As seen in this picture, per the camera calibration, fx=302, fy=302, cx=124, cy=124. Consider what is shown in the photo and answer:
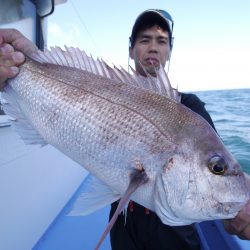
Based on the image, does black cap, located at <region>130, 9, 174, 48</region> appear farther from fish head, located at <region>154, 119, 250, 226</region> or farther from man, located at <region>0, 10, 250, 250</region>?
fish head, located at <region>154, 119, 250, 226</region>

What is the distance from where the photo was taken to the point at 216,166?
1.16m

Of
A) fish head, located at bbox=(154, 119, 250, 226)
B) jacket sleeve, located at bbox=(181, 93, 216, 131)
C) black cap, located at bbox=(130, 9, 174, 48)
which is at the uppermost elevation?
black cap, located at bbox=(130, 9, 174, 48)

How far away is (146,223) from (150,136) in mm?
787

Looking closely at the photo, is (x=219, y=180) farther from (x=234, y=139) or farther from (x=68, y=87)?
(x=234, y=139)

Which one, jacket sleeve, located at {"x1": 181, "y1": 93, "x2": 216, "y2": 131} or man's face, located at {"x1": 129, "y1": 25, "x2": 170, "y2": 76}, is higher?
man's face, located at {"x1": 129, "y1": 25, "x2": 170, "y2": 76}

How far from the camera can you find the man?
148 centimetres

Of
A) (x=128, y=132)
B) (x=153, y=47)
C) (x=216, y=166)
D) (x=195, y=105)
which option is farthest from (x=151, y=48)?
(x=216, y=166)

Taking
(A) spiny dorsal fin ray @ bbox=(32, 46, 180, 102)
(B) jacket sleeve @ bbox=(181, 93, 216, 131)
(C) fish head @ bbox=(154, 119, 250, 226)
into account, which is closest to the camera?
(C) fish head @ bbox=(154, 119, 250, 226)

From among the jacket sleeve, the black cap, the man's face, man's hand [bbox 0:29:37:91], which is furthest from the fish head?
Answer: the black cap

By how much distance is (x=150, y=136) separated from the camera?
1.22 m

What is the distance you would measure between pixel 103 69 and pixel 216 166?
668mm

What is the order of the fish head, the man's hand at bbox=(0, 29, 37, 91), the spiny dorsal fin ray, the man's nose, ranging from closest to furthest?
1. the fish head
2. the spiny dorsal fin ray
3. the man's hand at bbox=(0, 29, 37, 91)
4. the man's nose

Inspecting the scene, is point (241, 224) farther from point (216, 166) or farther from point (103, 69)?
point (103, 69)

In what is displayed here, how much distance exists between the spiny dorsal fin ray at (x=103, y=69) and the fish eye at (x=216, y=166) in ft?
1.05
